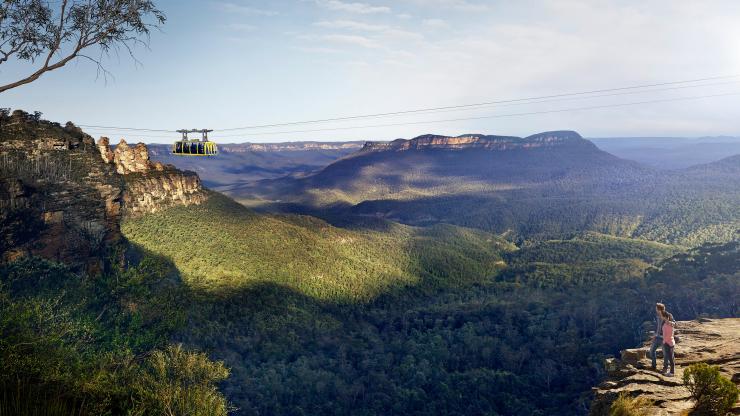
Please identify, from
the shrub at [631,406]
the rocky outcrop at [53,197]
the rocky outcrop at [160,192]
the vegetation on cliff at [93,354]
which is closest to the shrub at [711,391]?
the shrub at [631,406]

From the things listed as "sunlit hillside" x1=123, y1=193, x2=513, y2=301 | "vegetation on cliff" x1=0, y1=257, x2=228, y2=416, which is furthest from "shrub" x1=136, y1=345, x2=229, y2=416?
"sunlit hillside" x1=123, y1=193, x2=513, y2=301

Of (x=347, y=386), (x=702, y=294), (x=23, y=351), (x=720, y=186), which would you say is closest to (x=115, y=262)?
(x=347, y=386)

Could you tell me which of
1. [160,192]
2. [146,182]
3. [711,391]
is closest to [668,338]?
[711,391]

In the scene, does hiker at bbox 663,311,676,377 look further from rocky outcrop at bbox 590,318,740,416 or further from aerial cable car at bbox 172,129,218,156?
aerial cable car at bbox 172,129,218,156

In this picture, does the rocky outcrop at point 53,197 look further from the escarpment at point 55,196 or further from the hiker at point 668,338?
the hiker at point 668,338

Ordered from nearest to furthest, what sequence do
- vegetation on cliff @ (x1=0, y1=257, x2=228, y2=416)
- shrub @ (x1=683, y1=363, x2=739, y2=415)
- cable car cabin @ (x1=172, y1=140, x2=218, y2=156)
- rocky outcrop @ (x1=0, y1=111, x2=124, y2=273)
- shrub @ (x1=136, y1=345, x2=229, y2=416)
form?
1. shrub @ (x1=683, y1=363, x2=739, y2=415)
2. vegetation on cliff @ (x1=0, y1=257, x2=228, y2=416)
3. shrub @ (x1=136, y1=345, x2=229, y2=416)
4. rocky outcrop @ (x1=0, y1=111, x2=124, y2=273)
5. cable car cabin @ (x1=172, y1=140, x2=218, y2=156)

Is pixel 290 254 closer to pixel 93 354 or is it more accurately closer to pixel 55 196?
pixel 55 196
